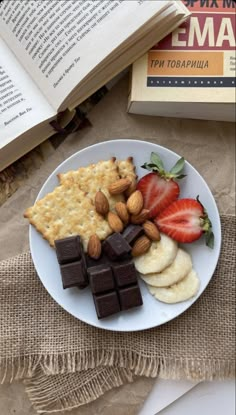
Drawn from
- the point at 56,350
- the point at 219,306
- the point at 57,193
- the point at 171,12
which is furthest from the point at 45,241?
the point at 171,12

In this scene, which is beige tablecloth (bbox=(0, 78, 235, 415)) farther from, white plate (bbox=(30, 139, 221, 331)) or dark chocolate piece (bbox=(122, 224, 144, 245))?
dark chocolate piece (bbox=(122, 224, 144, 245))

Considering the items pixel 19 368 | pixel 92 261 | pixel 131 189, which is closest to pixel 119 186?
pixel 131 189

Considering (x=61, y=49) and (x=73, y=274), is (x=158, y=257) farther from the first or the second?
(x=61, y=49)

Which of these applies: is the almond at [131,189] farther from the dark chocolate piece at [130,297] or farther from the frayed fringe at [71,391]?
the frayed fringe at [71,391]

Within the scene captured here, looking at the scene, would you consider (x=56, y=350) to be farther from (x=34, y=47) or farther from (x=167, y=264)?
(x=34, y=47)


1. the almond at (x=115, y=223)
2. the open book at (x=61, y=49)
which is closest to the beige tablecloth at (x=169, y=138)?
the open book at (x=61, y=49)

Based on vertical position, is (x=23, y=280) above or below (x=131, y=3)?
below
